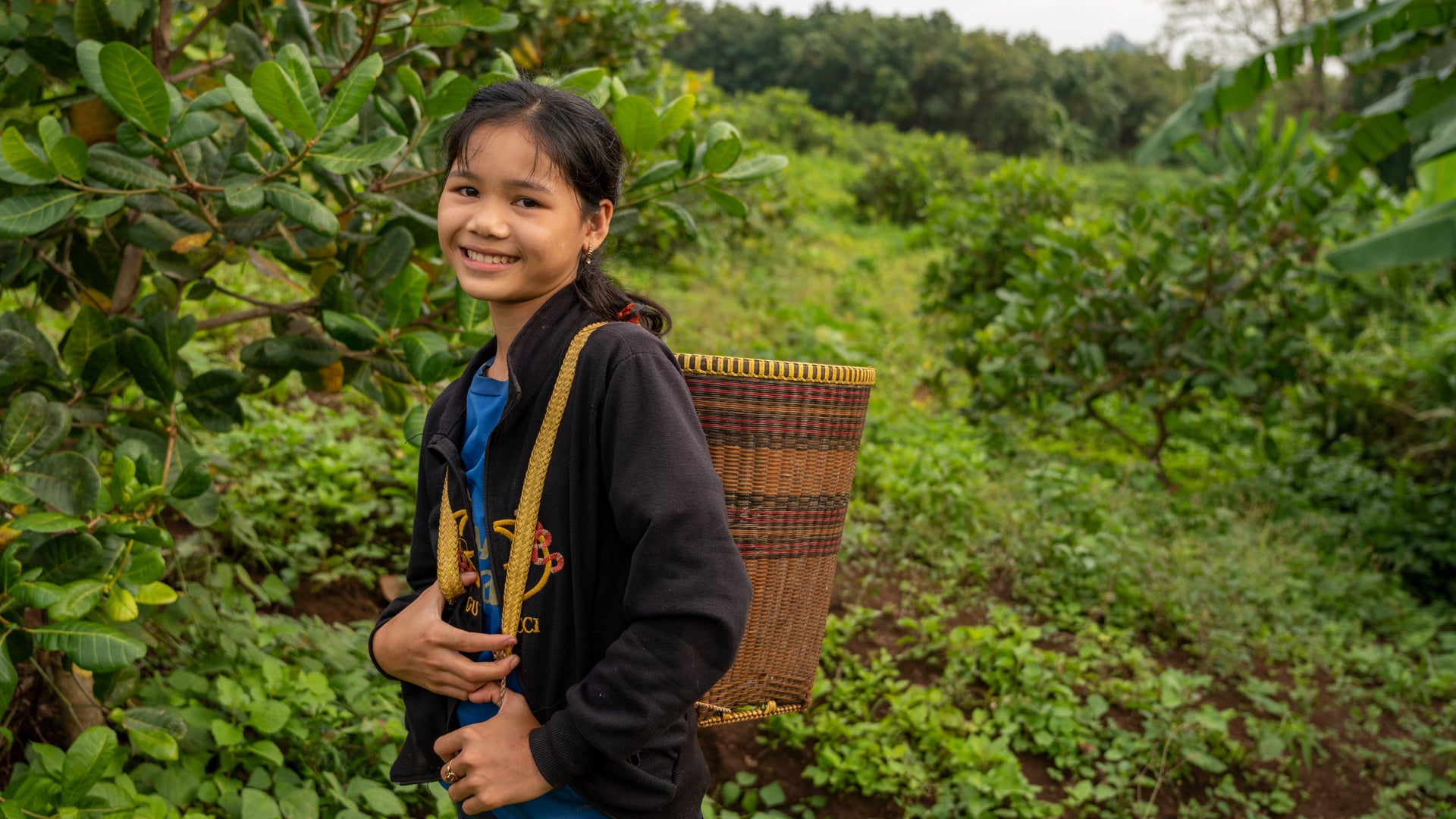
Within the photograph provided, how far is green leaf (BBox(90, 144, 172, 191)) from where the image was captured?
167 centimetres

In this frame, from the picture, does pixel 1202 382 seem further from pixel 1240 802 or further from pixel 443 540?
pixel 443 540

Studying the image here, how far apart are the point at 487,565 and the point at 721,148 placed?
99 cm

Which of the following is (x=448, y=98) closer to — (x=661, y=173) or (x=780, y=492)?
(x=661, y=173)

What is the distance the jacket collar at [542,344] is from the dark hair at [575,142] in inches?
0.8

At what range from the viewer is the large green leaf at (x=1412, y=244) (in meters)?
4.45

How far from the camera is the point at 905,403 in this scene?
5.98 meters

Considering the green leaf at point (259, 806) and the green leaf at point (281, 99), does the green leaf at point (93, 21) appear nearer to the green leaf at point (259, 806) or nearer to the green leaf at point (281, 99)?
the green leaf at point (281, 99)

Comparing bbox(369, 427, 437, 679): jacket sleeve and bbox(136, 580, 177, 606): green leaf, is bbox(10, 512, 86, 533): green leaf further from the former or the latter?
bbox(369, 427, 437, 679): jacket sleeve

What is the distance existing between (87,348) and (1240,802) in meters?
2.95

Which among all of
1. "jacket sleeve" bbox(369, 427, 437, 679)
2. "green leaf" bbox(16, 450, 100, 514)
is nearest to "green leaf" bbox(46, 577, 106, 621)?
"green leaf" bbox(16, 450, 100, 514)

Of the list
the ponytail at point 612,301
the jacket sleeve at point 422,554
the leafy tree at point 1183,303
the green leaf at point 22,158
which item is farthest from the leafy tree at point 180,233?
the leafy tree at point 1183,303

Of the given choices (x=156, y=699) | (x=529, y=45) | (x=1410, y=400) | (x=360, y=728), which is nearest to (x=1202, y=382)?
(x=1410, y=400)

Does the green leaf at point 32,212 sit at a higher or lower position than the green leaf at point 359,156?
lower

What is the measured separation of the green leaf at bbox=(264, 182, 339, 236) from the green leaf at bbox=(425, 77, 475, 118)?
0.30m
